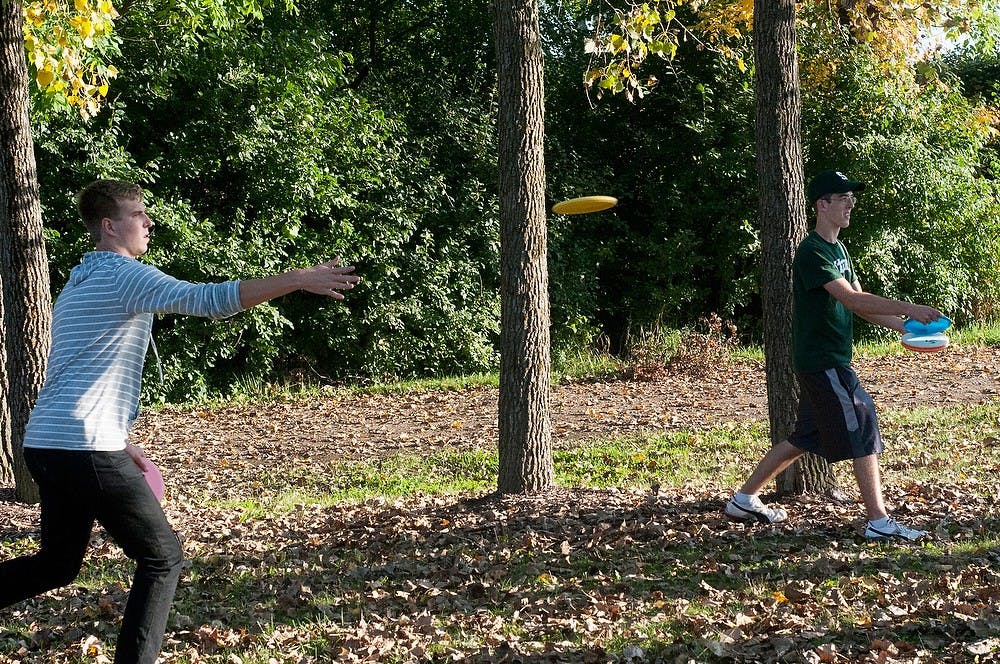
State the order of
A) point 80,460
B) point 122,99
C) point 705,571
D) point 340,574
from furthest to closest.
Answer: point 122,99
point 340,574
point 705,571
point 80,460

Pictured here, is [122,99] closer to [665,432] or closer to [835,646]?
[665,432]

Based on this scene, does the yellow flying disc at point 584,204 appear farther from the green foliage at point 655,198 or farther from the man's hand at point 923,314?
the green foliage at point 655,198

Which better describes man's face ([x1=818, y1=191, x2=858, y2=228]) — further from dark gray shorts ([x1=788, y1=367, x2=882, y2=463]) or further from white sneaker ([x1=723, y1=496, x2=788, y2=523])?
white sneaker ([x1=723, y1=496, x2=788, y2=523])

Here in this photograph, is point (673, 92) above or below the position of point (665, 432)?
above

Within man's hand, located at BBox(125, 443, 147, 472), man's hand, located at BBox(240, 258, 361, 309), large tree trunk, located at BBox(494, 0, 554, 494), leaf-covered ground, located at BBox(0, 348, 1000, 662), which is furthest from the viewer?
large tree trunk, located at BBox(494, 0, 554, 494)

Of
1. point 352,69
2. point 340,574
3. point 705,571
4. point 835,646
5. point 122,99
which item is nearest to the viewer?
point 835,646

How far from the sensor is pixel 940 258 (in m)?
18.0

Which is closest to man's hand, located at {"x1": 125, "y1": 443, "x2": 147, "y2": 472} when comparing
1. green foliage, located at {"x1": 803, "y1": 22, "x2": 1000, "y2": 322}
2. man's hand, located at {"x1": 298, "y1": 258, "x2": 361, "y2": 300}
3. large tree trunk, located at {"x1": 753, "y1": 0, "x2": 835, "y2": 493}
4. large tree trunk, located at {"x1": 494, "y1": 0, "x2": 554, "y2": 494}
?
man's hand, located at {"x1": 298, "y1": 258, "x2": 361, "y2": 300}

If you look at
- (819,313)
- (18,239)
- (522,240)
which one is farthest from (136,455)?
(18,239)

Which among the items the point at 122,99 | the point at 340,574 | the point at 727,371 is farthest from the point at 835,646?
the point at 122,99

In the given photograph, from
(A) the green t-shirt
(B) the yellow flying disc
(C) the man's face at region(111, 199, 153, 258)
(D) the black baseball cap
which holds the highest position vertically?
(B) the yellow flying disc

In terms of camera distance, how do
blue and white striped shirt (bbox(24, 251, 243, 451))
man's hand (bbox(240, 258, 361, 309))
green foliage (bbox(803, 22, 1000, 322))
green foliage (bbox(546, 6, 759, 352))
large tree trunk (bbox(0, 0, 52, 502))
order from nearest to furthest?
man's hand (bbox(240, 258, 361, 309)) < blue and white striped shirt (bbox(24, 251, 243, 451)) < large tree trunk (bbox(0, 0, 52, 502)) < green foliage (bbox(803, 22, 1000, 322)) < green foliage (bbox(546, 6, 759, 352))

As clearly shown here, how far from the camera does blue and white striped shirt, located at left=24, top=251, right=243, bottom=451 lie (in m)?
3.45

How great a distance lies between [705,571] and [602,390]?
27.9 ft
